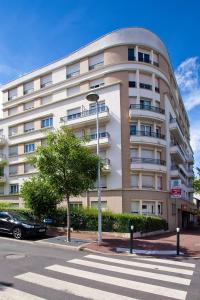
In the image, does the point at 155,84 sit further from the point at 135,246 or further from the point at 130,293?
the point at 130,293

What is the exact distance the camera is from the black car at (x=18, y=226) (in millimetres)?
17969

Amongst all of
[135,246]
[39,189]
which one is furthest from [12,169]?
[135,246]

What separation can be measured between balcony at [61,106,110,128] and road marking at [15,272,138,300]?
2400 cm

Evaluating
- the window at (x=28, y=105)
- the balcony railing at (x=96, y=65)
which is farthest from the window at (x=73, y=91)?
the window at (x=28, y=105)

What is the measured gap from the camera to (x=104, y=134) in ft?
107

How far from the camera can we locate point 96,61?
3503cm

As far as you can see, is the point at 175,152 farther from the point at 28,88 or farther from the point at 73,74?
the point at 28,88

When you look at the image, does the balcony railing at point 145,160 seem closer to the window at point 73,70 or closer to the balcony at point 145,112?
the balcony at point 145,112

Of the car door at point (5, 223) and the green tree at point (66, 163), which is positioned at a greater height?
the green tree at point (66, 163)

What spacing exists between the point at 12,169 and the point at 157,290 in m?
34.7

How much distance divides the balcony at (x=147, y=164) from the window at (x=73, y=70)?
39.4ft

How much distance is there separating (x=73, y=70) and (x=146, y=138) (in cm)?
1173

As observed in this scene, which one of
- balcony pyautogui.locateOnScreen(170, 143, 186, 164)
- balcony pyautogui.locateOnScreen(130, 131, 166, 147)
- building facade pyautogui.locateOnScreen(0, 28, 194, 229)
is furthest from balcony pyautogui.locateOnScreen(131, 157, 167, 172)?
balcony pyautogui.locateOnScreen(170, 143, 186, 164)

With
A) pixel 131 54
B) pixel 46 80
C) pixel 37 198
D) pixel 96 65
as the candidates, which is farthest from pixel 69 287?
pixel 46 80
